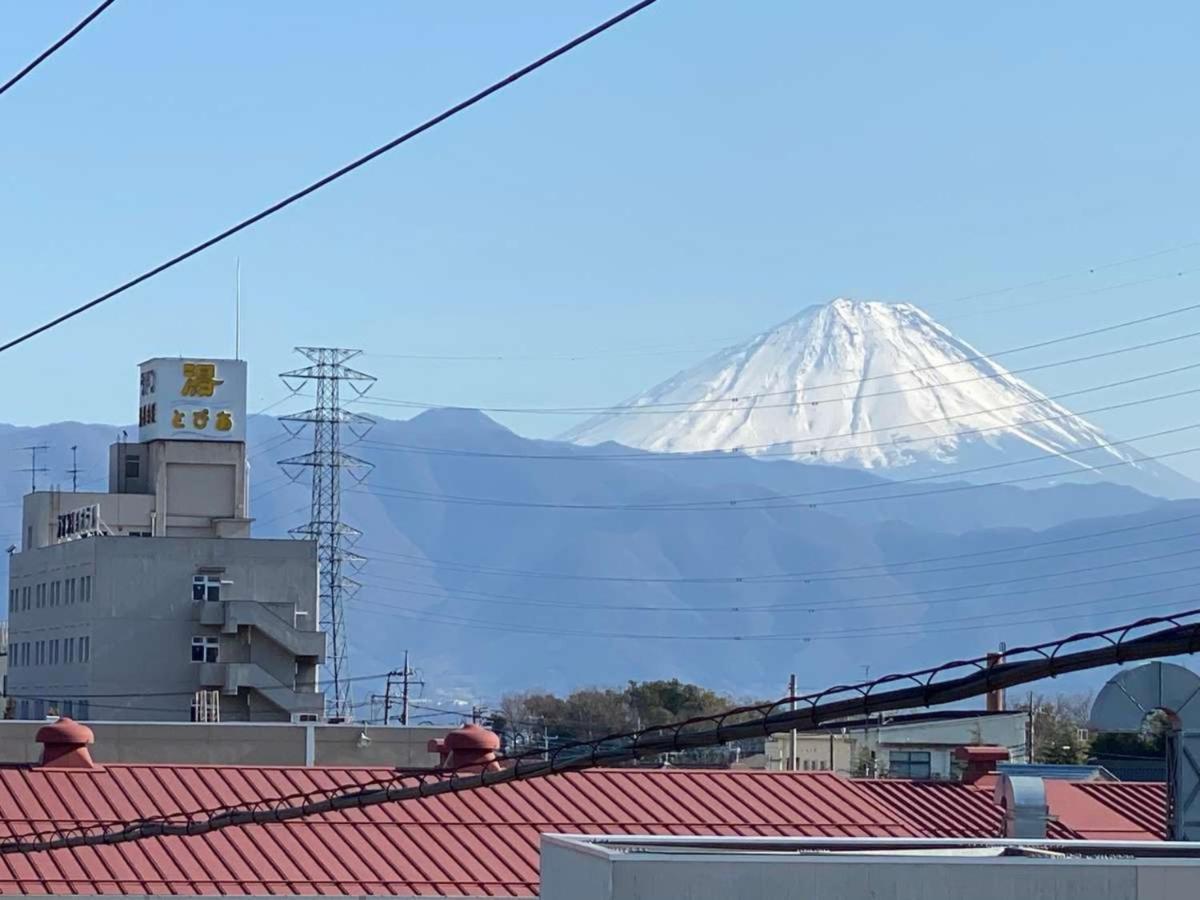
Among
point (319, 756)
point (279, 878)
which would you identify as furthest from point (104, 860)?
point (319, 756)

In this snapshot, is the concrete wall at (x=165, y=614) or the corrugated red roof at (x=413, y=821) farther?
the concrete wall at (x=165, y=614)

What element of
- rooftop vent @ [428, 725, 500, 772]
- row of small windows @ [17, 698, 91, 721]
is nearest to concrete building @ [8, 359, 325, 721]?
row of small windows @ [17, 698, 91, 721]

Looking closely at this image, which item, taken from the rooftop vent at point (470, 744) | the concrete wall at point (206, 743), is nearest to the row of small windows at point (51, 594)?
the concrete wall at point (206, 743)

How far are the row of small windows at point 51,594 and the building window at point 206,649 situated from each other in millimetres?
6873

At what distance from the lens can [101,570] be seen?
5133 inches

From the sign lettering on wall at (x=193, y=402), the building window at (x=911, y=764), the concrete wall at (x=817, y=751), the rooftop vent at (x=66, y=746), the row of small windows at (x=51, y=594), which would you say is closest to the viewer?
the rooftop vent at (x=66, y=746)

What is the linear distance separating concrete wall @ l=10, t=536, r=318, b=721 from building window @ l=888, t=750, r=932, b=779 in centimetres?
4956

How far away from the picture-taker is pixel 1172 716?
28.5 m

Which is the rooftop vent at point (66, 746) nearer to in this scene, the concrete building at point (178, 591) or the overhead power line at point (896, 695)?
the overhead power line at point (896, 695)

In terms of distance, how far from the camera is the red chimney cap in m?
32.9

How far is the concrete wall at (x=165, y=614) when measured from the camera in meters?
129

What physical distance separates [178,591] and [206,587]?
1635 millimetres

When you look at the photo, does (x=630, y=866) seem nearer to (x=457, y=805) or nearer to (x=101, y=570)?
(x=457, y=805)

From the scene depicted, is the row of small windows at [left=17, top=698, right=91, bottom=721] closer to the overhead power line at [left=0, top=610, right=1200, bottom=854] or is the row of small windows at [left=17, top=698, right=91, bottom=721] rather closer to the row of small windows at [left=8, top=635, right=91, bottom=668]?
the row of small windows at [left=8, top=635, right=91, bottom=668]
